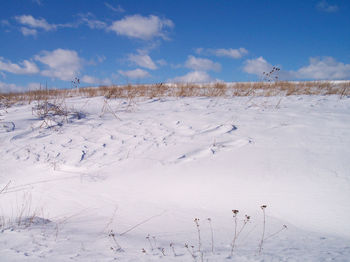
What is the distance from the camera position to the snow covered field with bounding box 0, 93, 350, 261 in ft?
5.50

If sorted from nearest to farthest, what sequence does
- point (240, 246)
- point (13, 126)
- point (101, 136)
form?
point (240, 246) < point (101, 136) < point (13, 126)

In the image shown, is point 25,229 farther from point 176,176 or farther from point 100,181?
point 176,176

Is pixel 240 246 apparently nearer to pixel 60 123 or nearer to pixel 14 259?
pixel 14 259

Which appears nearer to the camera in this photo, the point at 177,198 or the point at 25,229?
the point at 25,229

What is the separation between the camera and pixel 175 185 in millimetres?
2727

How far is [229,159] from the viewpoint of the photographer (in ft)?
9.83

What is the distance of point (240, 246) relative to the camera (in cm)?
168

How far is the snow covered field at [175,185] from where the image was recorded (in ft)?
5.50

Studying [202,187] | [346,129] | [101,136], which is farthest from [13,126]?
[346,129]

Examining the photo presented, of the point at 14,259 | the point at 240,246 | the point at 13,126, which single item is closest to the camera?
the point at 14,259

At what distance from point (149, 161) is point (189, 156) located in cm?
54

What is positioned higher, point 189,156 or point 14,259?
point 189,156

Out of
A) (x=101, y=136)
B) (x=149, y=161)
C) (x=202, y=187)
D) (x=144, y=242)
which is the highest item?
(x=101, y=136)

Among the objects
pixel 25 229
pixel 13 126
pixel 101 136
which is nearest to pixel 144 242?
pixel 25 229
